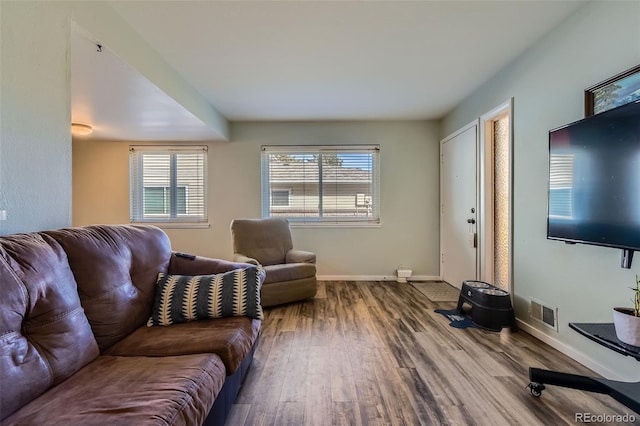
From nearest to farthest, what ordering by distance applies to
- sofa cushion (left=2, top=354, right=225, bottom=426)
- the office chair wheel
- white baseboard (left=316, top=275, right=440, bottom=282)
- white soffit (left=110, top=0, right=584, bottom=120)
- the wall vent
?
sofa cushion (left=2, top=354, right=225, bottom=426)
the office chair wheel
white soffit (left=110, top=0, right=584, bottom=120)
the wall vent
white baseboard (left=316, top=275, right=440, bottom=282)

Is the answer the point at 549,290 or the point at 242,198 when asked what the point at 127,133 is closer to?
the point at 242,198

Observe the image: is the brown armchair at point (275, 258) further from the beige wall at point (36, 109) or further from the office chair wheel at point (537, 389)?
the office chair wheel at point (537, 389)

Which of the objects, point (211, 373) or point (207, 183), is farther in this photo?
point (207, 183)

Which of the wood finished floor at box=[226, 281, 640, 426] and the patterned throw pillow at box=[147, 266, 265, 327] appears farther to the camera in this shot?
the patterned throw pillow at box=[147, 266, 265, 327]

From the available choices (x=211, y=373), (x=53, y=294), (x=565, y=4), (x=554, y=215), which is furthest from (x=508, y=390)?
(x=565, y=4)

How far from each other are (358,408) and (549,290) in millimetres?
1719

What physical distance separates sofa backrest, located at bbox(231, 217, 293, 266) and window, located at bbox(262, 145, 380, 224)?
0.58m

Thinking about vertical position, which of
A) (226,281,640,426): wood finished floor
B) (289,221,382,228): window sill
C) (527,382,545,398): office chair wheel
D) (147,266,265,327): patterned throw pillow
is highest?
(289,221,382,228): window sill

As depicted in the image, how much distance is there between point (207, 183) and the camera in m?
4.11

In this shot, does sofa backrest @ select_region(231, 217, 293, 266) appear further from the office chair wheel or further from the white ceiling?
the office chair wheel

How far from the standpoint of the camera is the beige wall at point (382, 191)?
409 centimetres

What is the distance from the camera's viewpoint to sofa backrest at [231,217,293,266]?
3.33 m

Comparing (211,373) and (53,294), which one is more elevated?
(53,294)

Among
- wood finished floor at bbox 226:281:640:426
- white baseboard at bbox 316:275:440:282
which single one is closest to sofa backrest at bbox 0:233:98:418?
wood finished floor at bbox 226:281:640:426
